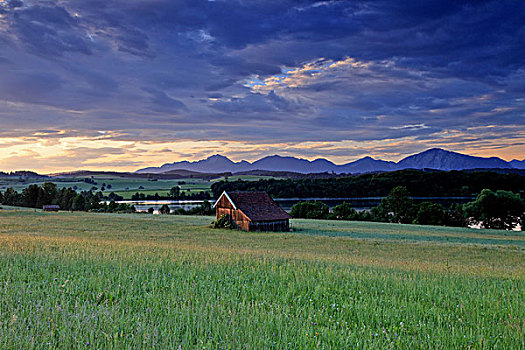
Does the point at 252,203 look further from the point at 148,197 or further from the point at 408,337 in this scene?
the point at 148,197

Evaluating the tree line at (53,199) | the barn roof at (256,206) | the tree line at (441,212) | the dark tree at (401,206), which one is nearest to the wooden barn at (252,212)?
the barn roof at (256,206)

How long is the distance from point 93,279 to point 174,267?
2383mm

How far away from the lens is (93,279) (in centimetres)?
723

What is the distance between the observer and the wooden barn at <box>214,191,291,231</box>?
50.8 meters

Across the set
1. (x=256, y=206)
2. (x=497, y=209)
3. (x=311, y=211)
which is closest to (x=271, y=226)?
(x=256, y=206)

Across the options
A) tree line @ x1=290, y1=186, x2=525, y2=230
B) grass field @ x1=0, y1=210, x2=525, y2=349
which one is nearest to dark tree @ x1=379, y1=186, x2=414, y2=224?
tree line @ x1=290, y1=186, x2=525, y2=230

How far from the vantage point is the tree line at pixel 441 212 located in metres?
74.7

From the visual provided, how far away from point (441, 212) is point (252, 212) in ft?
156

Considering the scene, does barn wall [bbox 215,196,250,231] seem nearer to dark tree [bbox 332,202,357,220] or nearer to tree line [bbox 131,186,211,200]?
dark tree [bbox 332,202,357,220]

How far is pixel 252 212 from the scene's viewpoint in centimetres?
5178

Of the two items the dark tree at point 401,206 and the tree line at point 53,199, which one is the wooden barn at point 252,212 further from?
the tree line at point 53,199

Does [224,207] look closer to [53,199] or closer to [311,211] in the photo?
[311,211]

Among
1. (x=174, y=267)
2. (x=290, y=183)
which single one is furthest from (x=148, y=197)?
(x=174, y=267)

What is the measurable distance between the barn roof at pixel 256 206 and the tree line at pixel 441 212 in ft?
106
